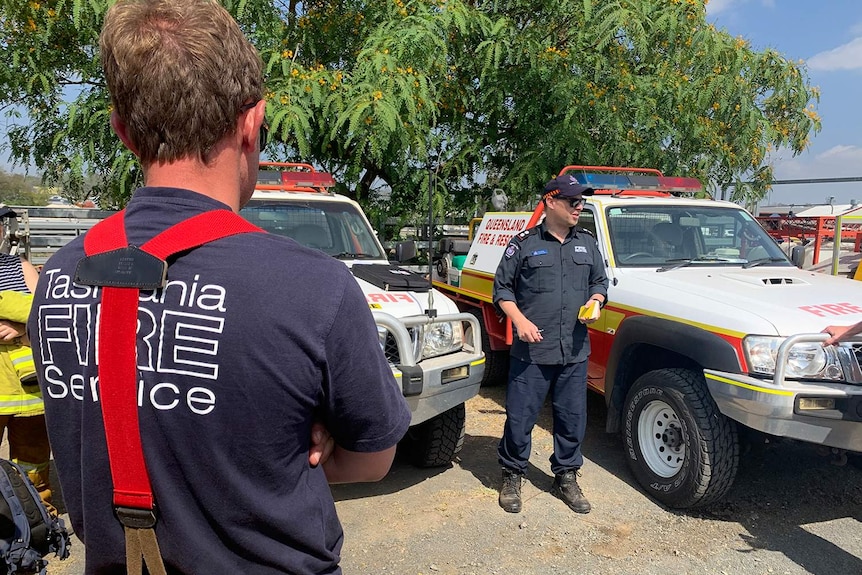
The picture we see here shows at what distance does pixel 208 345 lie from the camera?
1026 mm

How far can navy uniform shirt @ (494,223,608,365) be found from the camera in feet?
13.0

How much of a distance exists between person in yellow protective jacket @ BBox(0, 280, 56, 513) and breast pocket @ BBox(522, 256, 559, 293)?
8.80ft

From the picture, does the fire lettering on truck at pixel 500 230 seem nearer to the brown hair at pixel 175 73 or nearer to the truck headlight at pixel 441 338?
the truck headlight at pixel 441 338

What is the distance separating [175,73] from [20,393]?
2971 mm

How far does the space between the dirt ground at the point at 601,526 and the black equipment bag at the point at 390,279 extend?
1.34 meters

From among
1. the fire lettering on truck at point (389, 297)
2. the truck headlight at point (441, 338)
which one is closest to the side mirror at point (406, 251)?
the fire lettering on truck at point (389, 297)

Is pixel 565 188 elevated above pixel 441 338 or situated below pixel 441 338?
above

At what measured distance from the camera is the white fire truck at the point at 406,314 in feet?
12.5

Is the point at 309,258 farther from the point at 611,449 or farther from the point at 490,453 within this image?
the point at 611,449

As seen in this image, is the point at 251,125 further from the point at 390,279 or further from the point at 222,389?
the point at 390,279

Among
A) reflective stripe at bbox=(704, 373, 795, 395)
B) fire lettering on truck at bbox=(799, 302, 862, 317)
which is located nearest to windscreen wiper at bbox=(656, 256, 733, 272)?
fire lettering on truck at bbox=(799, 302, 862, 317)

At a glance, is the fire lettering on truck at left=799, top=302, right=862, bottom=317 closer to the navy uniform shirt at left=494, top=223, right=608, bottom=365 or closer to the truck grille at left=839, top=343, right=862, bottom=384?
the truck grille at left=839, top=343, right=862, bottom=384

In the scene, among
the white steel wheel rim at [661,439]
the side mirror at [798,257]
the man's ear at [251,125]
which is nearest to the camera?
the man's ear at [251,125]

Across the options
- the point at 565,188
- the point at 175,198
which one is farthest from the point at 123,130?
the point at 565,188
